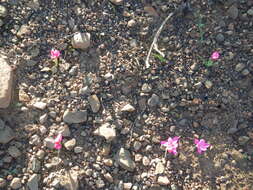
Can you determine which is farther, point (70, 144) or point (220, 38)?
point (220, 38)

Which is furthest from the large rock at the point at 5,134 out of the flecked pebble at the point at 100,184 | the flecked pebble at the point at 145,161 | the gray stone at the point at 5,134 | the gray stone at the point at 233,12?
the gray stone at the point at 233,12

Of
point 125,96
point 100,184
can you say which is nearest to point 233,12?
point 125,96

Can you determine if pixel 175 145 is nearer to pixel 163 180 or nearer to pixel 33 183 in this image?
pixel 163 180

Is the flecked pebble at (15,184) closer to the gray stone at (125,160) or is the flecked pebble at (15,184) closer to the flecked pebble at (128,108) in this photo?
the gray stone at (125,160)

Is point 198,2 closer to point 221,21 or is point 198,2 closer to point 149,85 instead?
point 221,21

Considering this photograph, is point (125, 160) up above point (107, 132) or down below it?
below

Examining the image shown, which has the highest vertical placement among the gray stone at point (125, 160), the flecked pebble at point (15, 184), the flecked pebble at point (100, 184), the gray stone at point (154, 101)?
the gray stone at point (154, 101)

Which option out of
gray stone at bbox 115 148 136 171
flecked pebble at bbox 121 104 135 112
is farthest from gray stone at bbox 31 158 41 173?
flecked pebble at bbox 121 104 135 112
